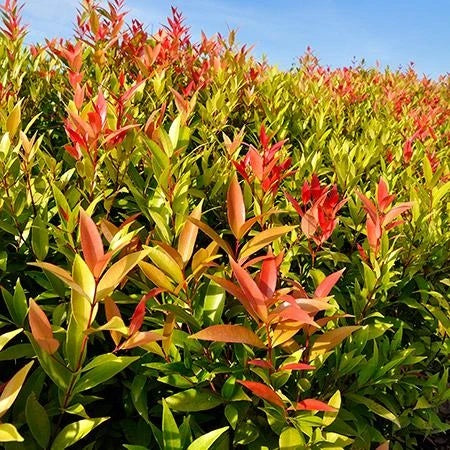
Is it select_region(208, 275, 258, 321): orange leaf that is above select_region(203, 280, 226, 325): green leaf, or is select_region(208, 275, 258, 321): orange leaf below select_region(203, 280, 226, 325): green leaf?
above

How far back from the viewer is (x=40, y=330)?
1.12 meters

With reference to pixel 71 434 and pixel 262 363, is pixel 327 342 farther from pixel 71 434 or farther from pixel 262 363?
pixel 71 434

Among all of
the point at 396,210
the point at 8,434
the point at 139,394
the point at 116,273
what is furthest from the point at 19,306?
the point at 396,210

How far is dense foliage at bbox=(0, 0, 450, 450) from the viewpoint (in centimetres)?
123

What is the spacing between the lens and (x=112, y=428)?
1718 millimetres

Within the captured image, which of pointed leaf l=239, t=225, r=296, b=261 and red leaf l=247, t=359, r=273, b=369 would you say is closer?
red leaf l=247, t=359, r=273, b=369

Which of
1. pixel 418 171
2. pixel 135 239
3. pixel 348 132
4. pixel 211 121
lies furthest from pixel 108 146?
pixel 348 132

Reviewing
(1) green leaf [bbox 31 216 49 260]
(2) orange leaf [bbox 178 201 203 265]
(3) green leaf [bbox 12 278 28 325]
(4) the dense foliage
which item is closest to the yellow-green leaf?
(4) the dense foliage

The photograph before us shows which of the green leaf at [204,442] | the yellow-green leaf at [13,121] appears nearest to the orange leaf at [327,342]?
the green leaf at [204,442]

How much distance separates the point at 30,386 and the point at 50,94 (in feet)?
8.81

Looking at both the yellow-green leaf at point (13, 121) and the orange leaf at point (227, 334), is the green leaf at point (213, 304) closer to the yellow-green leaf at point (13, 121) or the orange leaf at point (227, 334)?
the orange leaf at point (227, 334)

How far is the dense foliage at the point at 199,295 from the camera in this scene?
4.05ft

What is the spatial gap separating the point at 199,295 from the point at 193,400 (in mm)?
321

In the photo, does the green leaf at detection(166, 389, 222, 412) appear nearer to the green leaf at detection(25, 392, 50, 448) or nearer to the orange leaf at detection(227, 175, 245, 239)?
the green leaf at detection(25, 392, 50, 448)
